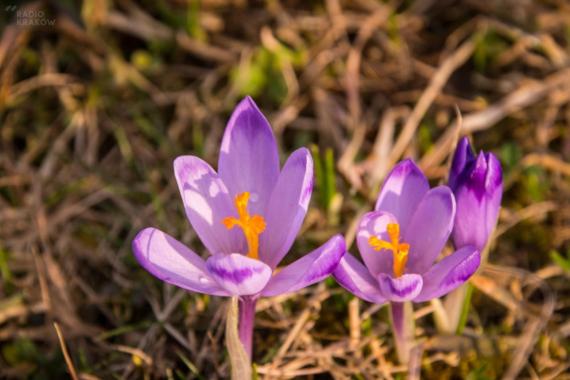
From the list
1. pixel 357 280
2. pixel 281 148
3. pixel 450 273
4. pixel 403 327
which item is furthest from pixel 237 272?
pixel 281 148

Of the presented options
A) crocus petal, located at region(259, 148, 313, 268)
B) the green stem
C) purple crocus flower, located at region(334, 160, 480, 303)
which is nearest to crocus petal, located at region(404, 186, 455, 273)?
purple crocus flower, located at region(334, 160, 480, 303)

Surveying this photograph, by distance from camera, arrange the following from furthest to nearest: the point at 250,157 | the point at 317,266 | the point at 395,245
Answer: the point at 250,157, the point at 395,245, the point at 317,266

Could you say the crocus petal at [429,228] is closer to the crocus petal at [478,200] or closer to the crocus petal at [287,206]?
the crocus petal at [478,200]

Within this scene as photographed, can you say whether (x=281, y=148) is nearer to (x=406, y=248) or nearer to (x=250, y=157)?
(x=250, y=157)

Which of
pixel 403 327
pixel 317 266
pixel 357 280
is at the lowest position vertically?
pixel 403 327

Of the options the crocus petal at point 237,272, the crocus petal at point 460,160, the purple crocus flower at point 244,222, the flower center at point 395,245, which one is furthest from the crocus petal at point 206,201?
the crocus petal at point 460,160

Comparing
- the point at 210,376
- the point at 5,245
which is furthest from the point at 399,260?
the point at 5,245

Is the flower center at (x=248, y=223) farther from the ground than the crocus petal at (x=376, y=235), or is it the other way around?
the flower center at (x=248, y=223)
